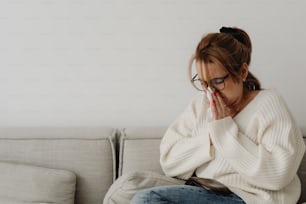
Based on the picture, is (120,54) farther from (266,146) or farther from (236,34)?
(266,146)

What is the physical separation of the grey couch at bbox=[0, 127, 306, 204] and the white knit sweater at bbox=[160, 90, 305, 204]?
0.15 meters

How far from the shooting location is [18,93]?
2.06 meters

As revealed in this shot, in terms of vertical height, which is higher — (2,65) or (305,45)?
(305,45)

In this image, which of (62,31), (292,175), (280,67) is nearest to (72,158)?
(62,31)

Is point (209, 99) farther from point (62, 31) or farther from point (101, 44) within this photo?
point (62, 31)

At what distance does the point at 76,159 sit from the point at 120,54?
502 millimetres

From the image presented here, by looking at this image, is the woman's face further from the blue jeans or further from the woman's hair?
the blue jeans

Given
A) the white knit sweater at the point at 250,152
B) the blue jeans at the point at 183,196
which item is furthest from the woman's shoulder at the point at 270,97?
the blue jeans at the point at 183,196

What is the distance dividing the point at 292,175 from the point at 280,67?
25.0 inches

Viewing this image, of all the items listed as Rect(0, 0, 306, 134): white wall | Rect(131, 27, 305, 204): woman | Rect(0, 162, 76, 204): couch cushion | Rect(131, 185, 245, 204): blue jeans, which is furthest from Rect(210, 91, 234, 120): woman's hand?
Rect(0, 162, 76, 204): couch cushion

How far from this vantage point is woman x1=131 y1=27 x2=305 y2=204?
156 centimetres

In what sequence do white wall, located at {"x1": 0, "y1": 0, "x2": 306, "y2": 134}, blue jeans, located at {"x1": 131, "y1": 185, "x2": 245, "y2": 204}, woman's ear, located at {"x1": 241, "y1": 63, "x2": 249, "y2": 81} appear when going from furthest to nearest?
white wall, located at {"x1": 0, "y1": 0, "x2": 306, "y2": 134} < woman's ear, located at {"x1": 241, "y1": 63, "x2": 249, "y2": 81} < blue jeans, located at {"x1": 131, "y1": 185, "x2": 245, "y2": 204}

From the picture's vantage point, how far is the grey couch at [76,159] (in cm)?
180

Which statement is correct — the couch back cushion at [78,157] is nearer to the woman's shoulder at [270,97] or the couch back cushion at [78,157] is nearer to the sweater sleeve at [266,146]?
the sweater sleeve at [266,146]
